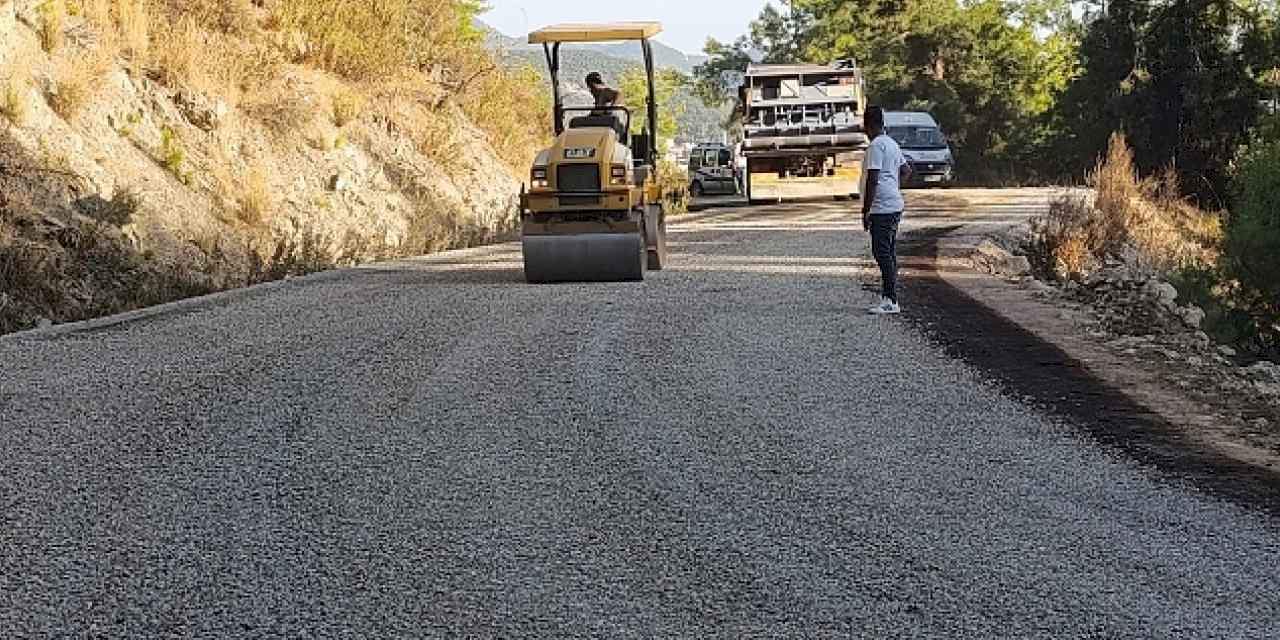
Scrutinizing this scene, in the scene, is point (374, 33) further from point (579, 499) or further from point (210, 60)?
point (579, 499)

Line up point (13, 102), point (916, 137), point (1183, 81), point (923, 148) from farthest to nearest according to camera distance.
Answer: point (1183, 81) → point (916, 137) → point (923, 148) → point (13, 102)

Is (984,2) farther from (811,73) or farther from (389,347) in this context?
(389,347)

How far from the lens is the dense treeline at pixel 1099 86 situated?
17328 mm

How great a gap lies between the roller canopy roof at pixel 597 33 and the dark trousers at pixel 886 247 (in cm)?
411

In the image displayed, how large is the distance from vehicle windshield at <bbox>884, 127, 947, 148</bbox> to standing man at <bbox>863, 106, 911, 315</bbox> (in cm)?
2574

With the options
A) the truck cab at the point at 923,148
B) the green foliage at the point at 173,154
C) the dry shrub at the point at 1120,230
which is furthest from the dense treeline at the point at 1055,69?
the green foliage at the point at 173,154

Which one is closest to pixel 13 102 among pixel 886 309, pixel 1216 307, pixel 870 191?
pixel 870 191

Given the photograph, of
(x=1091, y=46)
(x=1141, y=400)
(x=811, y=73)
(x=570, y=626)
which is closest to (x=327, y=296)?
(x=1141, y=400)

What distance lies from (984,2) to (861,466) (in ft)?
187

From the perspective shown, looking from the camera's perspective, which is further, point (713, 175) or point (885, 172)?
point (713, 175)

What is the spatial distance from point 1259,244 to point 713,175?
32239 mm

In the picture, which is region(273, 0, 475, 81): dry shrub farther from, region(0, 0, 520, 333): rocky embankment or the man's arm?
Result: the man's arm

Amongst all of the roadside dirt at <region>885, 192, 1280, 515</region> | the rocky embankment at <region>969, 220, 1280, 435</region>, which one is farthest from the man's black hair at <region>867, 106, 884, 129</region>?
the rocky embankment at <region>969, 220, 1280, 435</region>

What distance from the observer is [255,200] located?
779 inches
